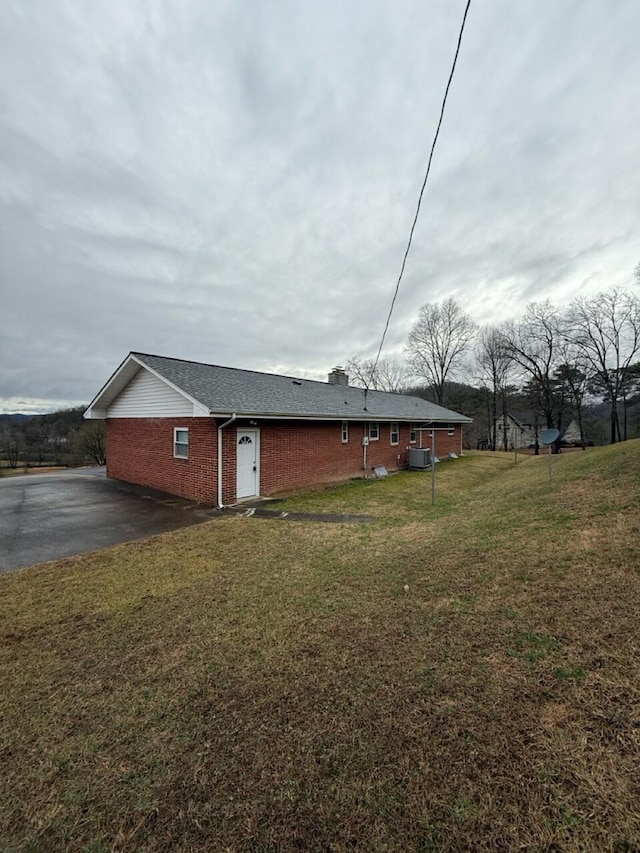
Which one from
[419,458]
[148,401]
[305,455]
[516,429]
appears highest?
[148,401]

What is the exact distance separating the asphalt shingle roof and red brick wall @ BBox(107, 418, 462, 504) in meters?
0.53

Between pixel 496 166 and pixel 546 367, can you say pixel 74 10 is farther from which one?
pixel 546 367

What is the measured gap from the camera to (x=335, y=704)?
2.53 meters

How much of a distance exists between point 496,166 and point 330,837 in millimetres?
11582

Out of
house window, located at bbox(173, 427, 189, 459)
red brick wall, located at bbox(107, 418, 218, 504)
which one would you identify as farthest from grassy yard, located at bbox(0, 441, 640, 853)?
house window, located at bbox(173, 427, 189, 459)

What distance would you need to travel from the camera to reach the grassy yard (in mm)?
1746

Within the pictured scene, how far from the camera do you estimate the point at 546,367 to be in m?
32.9

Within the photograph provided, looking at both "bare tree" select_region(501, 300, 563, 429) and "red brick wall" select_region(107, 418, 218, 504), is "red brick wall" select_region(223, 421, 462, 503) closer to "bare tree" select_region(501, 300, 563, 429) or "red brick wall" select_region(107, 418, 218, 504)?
"red brick wall" select_region(107, 418, 218, 504)

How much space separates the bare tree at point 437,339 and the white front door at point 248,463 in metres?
30.3

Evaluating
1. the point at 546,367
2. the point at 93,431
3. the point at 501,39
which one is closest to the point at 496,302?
the point at 546,367

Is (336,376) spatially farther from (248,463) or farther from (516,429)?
(516,429)

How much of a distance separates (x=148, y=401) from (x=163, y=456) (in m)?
2.01

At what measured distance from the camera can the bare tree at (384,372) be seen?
134 ft

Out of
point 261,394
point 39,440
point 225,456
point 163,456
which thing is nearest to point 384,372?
point 261,394
